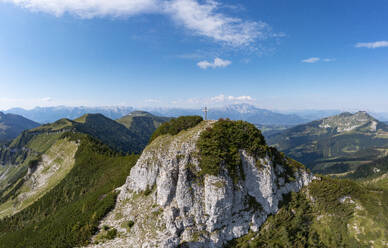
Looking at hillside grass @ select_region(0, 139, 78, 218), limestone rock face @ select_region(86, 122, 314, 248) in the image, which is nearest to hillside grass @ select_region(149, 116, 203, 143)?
limestone rock face @ select_region(86, 122, 314, 248)

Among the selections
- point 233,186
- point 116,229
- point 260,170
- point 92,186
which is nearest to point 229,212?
point 233,186

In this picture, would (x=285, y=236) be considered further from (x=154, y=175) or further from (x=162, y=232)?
(x=154, y=175)

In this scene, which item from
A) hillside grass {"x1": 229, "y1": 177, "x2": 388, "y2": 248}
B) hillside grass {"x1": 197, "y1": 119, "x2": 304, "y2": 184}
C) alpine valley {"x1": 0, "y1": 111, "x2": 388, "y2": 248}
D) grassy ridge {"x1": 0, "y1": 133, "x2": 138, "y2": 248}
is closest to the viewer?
alpine valley {"x1": 0, "y1": 111, "x2": 388, "y2": 248}

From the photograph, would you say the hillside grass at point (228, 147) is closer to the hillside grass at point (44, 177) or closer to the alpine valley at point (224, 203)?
the alpine valley at point (224, 203)

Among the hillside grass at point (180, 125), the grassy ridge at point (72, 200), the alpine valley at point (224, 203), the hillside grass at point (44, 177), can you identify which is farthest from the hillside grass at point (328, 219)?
the hillside grass at point (44, 177)

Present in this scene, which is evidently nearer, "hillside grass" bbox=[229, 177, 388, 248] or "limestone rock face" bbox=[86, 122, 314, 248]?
"limestone rock face" bbox=[86, 122, 314, 248]

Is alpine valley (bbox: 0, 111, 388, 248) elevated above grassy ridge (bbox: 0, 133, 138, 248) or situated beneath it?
elevated above

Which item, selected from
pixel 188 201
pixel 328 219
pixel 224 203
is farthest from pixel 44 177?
pixel 328 219

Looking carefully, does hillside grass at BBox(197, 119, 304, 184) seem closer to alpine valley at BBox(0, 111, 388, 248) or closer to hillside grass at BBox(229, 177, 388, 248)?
alpine valley at BBox(0, 111, 388, 248)
